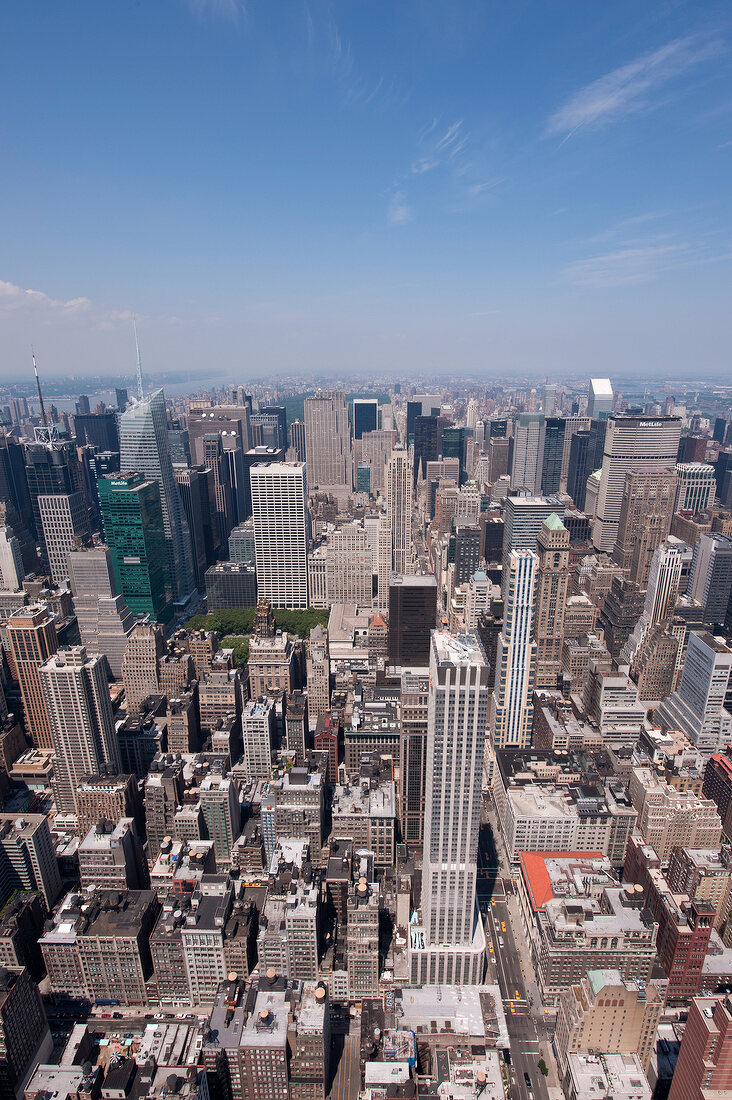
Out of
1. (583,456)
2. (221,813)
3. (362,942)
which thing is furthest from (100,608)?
(583,456)

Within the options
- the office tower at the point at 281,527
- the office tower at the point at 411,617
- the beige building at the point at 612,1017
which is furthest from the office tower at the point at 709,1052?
the office tower at the point at 281,527

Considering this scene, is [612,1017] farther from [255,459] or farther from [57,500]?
[255,459]

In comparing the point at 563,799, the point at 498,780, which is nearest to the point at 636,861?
the point at 563,799

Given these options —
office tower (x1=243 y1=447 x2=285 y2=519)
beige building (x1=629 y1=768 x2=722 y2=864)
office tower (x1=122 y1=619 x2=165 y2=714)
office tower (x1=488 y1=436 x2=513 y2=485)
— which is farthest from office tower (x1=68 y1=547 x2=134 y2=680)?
office tower (x1=488 y1=436 x2=513 y2=485)

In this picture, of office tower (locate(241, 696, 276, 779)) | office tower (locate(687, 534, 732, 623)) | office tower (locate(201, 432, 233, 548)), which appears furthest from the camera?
office tower (locate(201, 432, 233, 548))

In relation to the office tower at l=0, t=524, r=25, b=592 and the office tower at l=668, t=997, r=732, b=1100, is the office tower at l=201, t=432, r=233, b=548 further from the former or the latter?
the office tower at l=668, t=997, r=732, b=1100

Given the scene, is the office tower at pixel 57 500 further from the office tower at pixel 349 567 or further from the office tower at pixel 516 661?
the office tower at pixel 516 661
